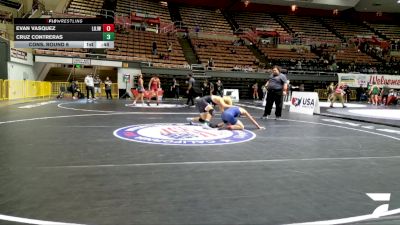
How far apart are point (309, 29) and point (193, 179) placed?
35371 mm

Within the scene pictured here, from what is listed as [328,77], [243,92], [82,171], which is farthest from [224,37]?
[82,171]

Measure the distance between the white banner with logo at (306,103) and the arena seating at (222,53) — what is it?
41.9ft

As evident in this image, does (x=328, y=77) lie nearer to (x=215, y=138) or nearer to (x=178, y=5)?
(x=178, y=5)

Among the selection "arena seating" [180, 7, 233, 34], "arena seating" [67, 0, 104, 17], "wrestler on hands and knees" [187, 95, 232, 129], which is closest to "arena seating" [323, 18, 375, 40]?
"arena seating" [180, 7, 233, 34]

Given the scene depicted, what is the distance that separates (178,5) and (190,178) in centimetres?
3281

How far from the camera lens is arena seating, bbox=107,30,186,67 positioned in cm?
2403

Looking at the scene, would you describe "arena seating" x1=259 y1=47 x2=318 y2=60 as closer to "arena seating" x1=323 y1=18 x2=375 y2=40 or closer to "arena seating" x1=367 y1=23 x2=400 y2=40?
"arena seating" x1=323 y1=18 x2=375 y2=40

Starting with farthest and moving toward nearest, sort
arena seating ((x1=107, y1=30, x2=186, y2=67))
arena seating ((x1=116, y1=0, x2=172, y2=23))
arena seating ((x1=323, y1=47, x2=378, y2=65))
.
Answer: arena seating ((x1=323, y1=47, x2=378, y2=65)) → arena seating ((x1=116, y1=0, x2=172, y2=23)) → arena seating ((x1=107, y1=30, x2=186, y2=67))

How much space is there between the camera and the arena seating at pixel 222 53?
27.1 m

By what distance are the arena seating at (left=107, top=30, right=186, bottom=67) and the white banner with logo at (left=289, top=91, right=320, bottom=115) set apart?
1266 centimetres

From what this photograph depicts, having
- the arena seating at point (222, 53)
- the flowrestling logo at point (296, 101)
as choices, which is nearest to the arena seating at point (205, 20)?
the arena seating at point (222, 53)
